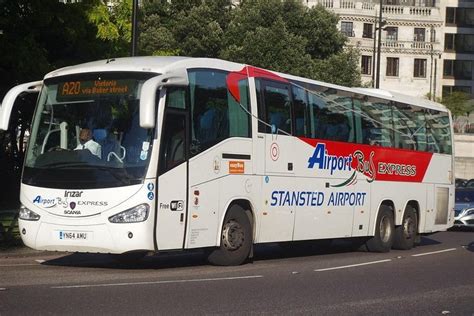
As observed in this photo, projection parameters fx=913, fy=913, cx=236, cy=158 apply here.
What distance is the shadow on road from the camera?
16.0 metres

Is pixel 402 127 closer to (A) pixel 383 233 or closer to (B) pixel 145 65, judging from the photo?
(A) pixel 383 233

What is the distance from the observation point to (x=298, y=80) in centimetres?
1764

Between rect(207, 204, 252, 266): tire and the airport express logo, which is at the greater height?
the airport express logo

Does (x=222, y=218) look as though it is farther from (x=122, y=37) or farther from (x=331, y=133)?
(x=122, y=37)

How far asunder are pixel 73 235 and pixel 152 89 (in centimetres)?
254

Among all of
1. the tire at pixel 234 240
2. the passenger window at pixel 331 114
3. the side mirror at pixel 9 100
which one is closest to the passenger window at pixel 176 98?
the tire at pixel 234 240

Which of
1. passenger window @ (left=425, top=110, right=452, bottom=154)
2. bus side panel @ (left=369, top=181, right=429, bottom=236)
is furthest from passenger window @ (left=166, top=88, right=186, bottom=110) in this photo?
passenger window @ (left=425, top=110, right=452, bottom=154)

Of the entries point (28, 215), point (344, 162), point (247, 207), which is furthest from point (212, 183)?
point (344, 162)

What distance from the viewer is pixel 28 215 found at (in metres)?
14.2

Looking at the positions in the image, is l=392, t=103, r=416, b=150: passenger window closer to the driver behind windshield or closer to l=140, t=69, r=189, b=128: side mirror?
l=140, t=69, r=189, b=128: side mirror

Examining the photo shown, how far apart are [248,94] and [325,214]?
356 centimetres

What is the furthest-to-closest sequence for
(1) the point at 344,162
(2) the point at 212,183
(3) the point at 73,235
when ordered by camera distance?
(1) the point at 344,162 → (2) the point at 212,183 → (3) the point at 73,235

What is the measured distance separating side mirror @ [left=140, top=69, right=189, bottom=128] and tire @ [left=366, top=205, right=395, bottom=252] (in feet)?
25.9

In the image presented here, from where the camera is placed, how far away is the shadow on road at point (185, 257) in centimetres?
1598
